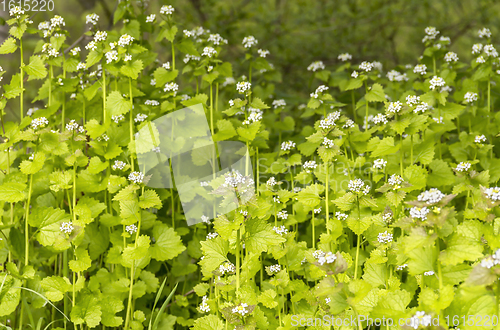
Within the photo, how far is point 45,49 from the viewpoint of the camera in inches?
96.7

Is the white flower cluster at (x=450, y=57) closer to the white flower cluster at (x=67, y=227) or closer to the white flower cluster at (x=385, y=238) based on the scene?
the white flower cluster at (x=385, y=238)

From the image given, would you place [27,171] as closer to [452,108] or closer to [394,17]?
[452,108]

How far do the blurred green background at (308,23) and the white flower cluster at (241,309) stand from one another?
130 inches

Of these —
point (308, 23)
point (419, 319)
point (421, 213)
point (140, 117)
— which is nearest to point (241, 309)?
point (419, 319)

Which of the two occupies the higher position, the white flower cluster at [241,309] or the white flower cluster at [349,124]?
the white flower cluster at [349,124]

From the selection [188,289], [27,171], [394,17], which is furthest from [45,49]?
[394,17]

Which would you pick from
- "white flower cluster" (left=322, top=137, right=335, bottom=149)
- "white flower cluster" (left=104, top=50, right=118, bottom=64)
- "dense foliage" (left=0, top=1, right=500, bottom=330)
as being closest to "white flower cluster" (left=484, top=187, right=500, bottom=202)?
"dense foliage" (left=0, top=1, right=500, bottom=330)

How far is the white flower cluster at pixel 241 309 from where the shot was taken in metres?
1.56

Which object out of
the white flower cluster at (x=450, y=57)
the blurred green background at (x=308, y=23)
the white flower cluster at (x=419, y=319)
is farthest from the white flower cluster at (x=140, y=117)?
the white flower cluster at (x=450, y=57)

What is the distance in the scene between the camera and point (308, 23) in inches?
200

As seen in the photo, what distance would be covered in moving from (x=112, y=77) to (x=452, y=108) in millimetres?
2299

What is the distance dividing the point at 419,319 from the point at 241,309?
0.64 metres

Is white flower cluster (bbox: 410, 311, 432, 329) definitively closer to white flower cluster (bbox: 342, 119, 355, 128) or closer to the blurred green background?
white flower cluster (bbox: 342, 119, 355, 128)

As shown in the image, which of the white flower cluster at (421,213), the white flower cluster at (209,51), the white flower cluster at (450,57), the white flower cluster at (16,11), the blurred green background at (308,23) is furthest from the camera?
the blurred green background at (308,23)
